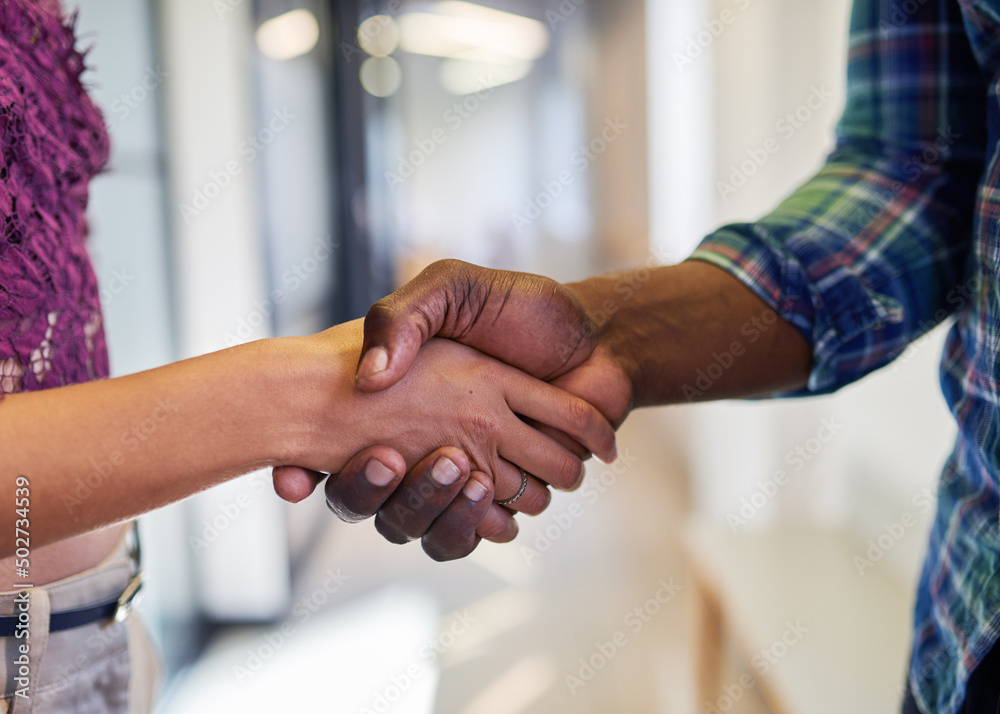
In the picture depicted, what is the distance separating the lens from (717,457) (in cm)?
290

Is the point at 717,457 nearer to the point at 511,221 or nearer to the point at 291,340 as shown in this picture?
the point at 291,340

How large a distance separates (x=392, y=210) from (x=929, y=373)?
149 inches

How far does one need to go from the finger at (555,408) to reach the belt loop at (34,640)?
0.51 metres

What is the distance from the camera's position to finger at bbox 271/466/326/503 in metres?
0.74

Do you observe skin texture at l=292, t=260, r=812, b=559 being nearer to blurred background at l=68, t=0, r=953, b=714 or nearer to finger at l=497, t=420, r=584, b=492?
finger at l=497, t=420, r=584, b=492

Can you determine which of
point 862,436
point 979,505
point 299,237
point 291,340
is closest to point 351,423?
point 291,340
